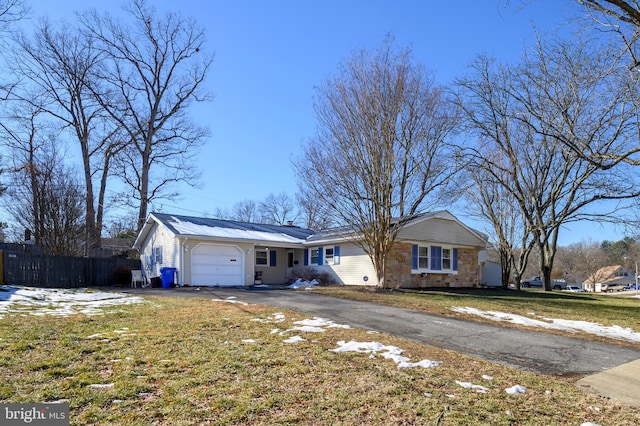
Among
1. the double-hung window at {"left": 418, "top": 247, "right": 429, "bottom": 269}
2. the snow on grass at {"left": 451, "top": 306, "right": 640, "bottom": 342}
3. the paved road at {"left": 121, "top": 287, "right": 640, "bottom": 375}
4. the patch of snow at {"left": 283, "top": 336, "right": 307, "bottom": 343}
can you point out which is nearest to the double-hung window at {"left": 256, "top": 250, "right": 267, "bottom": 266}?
the double-hung window at {"left": 418, "top": 247, "right": 429, "bottom": 269}

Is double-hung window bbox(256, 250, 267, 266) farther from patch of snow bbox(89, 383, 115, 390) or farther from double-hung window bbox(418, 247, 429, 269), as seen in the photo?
patch of snow bbox(89, 383, 115, 390)

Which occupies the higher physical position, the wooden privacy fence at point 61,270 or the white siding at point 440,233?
the white siding at point 440,233

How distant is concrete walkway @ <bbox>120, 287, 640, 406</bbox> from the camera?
5.01 meters

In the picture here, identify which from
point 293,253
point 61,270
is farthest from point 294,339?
point 293,253

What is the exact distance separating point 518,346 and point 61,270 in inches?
742

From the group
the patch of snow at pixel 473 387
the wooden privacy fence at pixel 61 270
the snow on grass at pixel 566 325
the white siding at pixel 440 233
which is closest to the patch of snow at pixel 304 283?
the white siding at pixel 440 233

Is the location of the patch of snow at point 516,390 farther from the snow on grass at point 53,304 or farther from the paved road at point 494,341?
the snow on grass at point 53,304

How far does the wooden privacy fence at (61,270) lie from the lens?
1644 cm

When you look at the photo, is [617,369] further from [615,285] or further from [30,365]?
[615,285]

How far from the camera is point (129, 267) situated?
872 inches

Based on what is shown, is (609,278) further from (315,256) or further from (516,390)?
(516,390)

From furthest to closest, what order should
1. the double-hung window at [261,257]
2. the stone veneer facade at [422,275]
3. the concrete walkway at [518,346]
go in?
the double-hung window at [261,257]
the stone veneer facade at [422,275]
the concrete walkway at [518,346]

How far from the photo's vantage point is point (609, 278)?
7388 cm

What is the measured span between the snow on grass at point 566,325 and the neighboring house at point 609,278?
6193 cm
